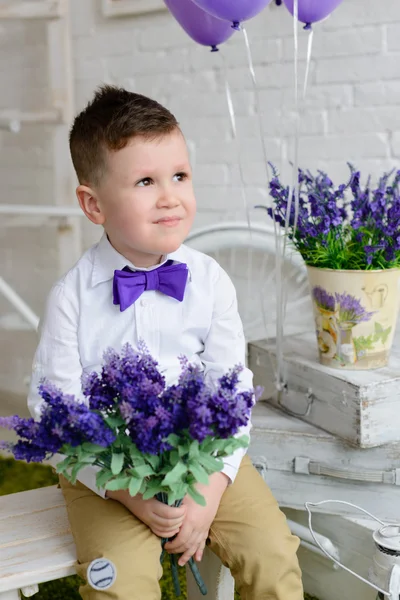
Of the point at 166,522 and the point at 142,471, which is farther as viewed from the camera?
the point at 166,522

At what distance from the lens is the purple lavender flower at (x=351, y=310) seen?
1.57 m

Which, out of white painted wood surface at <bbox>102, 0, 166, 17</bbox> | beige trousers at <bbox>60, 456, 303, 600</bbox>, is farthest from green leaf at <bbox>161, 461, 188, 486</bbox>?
white painted wood surface at <bbox>102, 0, 166, 17</bbox>

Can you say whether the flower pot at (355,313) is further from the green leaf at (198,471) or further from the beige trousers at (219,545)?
the green leaf at (198,471)

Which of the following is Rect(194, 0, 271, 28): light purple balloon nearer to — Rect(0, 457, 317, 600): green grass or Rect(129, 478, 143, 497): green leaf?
Rect(129, 478, 143, 497): green leaf

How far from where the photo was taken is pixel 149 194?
1296 millimetres

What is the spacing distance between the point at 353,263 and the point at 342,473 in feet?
1.37

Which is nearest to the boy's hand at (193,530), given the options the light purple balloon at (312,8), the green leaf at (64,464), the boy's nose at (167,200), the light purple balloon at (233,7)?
the green leaf at (64,464)

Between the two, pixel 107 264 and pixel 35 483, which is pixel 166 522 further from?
pixel 35 483

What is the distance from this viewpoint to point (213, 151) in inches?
97.0

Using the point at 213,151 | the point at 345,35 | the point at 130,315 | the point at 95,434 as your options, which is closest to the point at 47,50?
the point at 213,151

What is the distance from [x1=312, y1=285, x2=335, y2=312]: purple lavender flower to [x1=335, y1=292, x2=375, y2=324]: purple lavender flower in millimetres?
16

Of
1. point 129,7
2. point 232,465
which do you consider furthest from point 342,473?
point 129,7

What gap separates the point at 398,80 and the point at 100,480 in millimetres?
1410

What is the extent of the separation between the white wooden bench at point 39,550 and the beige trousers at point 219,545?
0.04m
